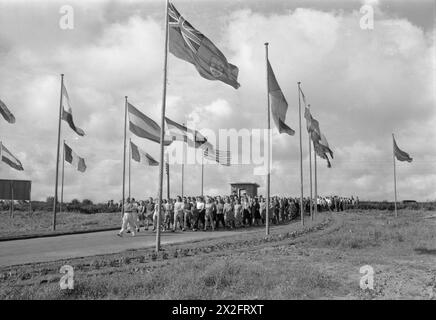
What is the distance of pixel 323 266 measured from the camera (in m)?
12.3

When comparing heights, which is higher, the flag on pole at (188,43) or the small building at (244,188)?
the flag on pole at (188,43)

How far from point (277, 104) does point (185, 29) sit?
22.0 feet

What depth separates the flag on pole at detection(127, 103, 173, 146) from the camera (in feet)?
62.6

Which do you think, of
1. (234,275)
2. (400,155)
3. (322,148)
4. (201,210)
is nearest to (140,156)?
(201,210)

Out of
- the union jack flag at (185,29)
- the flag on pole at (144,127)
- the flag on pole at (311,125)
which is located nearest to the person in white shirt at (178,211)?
the flag on pole at (144,127)

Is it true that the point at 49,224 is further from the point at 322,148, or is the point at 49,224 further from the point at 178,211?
the point at 322,148

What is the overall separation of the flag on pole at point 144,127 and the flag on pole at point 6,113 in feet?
15.4

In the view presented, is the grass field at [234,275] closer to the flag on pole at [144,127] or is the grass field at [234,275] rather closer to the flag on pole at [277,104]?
the flag on pole at [144,127]

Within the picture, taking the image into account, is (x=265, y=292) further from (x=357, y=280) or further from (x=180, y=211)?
(x=180, y=211)

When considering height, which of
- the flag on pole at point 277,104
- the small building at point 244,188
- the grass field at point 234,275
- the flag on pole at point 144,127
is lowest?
the grass field at point 234,275

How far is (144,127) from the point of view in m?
19.6

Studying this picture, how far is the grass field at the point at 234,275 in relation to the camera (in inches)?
354
